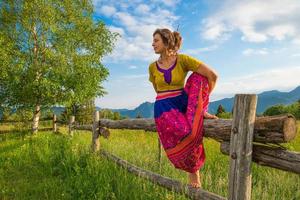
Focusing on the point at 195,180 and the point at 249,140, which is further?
the point at 195,180

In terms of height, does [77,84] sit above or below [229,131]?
above

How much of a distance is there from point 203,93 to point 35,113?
53.2 ft

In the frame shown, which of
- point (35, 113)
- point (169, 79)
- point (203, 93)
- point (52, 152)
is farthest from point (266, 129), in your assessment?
point (35, 113)

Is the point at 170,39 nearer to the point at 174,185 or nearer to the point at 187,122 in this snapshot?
the point at 187,122

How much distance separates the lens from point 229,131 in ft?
13.1

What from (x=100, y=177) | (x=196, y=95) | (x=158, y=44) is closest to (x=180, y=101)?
(x=196, y=95)

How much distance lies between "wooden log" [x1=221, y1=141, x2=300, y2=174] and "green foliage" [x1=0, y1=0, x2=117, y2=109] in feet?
49.0

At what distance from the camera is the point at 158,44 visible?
481 cm

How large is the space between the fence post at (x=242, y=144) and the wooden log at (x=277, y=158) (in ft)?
0.34

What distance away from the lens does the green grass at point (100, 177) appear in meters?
5.68

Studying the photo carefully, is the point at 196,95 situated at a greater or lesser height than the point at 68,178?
greater

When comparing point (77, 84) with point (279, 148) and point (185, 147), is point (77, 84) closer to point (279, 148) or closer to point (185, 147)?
point (185, 147)

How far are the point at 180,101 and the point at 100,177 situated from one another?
2.36 metres

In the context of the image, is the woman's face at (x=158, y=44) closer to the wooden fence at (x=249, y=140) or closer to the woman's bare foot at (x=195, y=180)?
the wooden fence at (x=249, y=140)
